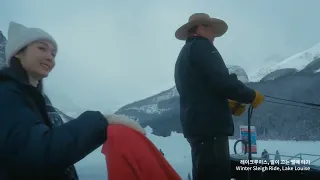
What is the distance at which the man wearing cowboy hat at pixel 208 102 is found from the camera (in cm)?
179

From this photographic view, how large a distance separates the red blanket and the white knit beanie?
43cm

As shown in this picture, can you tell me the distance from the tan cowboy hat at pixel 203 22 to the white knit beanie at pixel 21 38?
1246mm

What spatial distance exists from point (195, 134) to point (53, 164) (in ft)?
3.97

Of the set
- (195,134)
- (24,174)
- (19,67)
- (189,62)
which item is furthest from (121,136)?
(189,62)

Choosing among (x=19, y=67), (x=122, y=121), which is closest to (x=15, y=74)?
(x=19, y=67)

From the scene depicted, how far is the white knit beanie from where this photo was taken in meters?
0.99

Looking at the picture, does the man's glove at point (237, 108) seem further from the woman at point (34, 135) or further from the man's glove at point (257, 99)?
the woman at point (34, 135)

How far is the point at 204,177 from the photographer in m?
1.79

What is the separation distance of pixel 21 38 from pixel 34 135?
410 mm

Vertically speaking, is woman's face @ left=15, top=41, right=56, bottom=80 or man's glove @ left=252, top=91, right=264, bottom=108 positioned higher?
woman's face @ left=15, top=41, right=56, bottom=80

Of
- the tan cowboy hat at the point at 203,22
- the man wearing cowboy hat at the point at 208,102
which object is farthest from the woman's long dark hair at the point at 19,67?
the tan cowboy hat at the point at 203,22

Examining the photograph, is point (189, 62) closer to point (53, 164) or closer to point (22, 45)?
point (22, 45)

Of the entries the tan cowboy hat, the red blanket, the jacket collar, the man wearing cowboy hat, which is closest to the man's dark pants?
the man wearing cowboy hat

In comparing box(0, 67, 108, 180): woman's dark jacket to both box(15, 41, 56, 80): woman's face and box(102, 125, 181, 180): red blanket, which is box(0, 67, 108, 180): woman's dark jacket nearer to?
box(102, 125, 181, 180): red blanket
